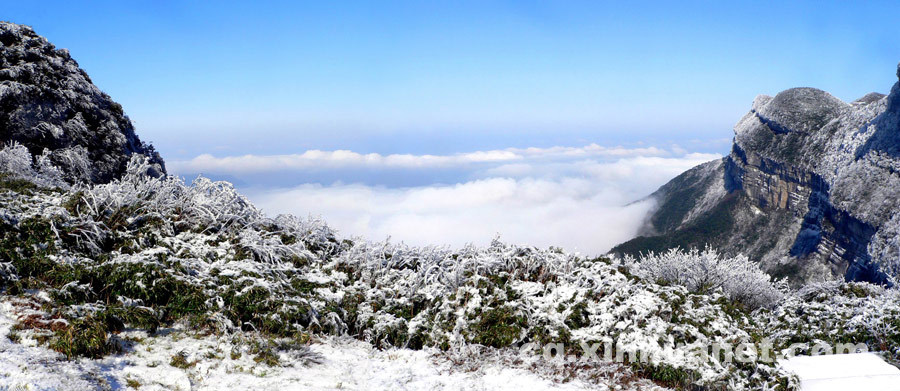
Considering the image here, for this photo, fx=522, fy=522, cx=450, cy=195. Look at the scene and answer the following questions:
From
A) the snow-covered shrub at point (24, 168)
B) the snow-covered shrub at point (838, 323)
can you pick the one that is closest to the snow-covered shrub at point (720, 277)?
the snow-covered shrub at point (838, 323)

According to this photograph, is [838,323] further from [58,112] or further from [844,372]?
[58,112]

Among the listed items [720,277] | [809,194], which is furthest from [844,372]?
[809,194]

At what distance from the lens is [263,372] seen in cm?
693

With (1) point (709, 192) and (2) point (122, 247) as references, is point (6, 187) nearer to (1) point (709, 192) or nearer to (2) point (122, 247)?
(2) point (122, 247)

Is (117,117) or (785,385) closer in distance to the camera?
(785,385)

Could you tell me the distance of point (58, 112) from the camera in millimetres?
19906

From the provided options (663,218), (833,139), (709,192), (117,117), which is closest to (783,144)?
(833,139)

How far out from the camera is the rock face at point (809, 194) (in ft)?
267

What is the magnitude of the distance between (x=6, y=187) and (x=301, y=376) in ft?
26.2

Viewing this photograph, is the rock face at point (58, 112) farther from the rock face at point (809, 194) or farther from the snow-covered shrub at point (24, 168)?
the rock face at point (809, 194)

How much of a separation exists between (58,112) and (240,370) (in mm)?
18627

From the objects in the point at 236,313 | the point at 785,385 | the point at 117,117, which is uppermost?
the point at 117,117

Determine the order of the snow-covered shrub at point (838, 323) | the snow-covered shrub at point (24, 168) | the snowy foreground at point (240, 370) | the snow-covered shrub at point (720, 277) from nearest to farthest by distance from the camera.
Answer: the snowy foreground at point (240, 370)
the snow-covered shrub at point (838, 323)
the snow-covered shrub at point (24, 168)
the snow-covered shrub at point (720, 277)

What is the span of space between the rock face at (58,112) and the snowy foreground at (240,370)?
13.3 meters
